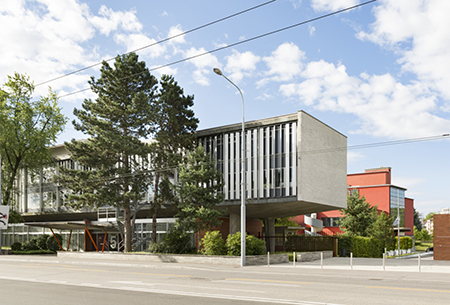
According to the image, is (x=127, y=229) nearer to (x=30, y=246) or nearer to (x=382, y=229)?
(x=30, y=246)

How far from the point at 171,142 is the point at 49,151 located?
761 inches

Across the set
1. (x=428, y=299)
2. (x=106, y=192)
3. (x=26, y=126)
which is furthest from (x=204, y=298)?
(x=26, y=126)

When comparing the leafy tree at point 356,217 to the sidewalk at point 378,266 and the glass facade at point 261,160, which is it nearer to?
the sidewalk at point 378,266

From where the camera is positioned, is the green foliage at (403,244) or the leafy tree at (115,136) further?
the green foliage at (403,244)

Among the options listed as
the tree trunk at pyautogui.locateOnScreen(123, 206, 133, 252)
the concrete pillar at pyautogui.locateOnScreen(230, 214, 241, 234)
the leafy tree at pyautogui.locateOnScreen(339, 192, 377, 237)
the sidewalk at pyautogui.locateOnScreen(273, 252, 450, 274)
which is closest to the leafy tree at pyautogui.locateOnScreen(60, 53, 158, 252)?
the tree trunk at pyautogui.locateOnScreen(123, 206, 133, 252)

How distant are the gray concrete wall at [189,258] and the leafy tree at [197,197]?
2.71 metres

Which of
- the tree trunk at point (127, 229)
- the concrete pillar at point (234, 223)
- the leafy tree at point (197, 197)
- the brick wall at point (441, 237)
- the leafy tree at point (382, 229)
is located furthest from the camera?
the leafy tree at point (382, 229)

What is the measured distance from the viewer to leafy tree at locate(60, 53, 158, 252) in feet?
109

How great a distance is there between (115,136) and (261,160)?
37.5 feet

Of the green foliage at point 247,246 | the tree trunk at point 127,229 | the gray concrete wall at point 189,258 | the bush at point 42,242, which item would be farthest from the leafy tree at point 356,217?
the bush at point 42,242

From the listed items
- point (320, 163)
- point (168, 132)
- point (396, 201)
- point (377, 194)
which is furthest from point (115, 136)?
point (396, 201)

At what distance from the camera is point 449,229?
130 feet

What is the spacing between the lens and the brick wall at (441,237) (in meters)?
39.6

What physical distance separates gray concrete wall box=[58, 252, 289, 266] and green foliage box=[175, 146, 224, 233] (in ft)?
8.91
